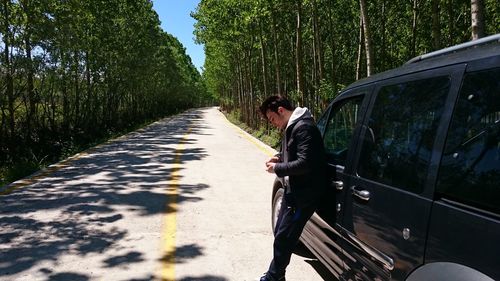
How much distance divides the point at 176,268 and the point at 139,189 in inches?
194

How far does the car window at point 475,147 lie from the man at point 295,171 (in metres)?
1.41

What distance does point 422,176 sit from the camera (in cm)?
296

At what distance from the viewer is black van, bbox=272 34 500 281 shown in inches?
96.5

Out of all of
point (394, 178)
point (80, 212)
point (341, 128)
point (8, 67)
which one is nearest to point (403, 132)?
point (394, 178)

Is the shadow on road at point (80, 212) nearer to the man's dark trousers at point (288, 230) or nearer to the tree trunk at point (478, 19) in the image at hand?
the man's dark trousers at point (288, 230)

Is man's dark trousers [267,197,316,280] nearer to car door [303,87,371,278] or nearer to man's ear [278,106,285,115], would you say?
car door [303,87,371,278]

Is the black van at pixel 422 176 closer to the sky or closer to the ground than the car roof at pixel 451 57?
closer to the ground

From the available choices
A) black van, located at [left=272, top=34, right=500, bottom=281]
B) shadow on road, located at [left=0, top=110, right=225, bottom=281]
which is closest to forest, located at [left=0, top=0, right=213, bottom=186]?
shadow on road, located at [left=0, top=110, right=225, bottom=281]

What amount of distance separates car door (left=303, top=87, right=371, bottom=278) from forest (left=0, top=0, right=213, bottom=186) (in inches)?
384

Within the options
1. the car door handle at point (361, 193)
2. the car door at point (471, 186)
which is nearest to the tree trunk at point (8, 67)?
the car door handle at point (361, 193)

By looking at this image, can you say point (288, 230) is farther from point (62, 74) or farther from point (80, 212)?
point (62, 74)

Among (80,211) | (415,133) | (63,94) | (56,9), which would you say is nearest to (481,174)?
(415,133)

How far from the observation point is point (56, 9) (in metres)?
18.3

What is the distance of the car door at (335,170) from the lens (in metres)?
4.16
